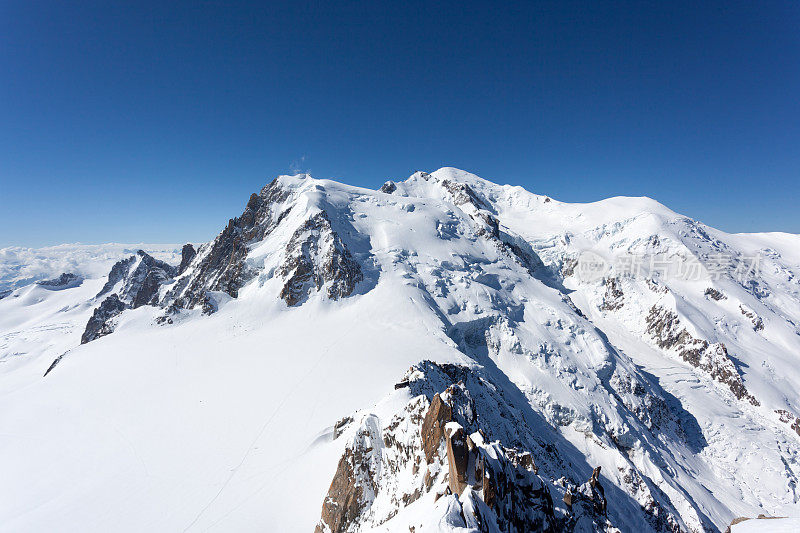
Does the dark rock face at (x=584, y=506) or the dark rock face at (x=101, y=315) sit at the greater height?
the dark rock face at (x=584, y=506)

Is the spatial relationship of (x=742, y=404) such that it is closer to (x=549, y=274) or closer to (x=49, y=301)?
(x=549, y=274)

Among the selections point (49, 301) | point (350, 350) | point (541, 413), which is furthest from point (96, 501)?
point (49, 301)

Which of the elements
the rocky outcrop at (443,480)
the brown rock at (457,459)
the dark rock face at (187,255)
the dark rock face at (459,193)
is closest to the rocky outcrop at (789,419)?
the rocky outcrop at (443,480)

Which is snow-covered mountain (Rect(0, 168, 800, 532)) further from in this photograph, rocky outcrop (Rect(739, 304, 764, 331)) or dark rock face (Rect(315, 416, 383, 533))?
rocky outcrop (Rect(739, 304, 764, 331))

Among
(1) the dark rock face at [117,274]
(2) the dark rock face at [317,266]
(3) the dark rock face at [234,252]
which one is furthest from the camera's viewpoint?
(1) the dark rock face at [117,274]

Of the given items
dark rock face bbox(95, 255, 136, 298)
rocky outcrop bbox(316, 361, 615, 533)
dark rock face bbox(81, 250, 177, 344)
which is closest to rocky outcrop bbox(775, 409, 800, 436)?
rocky outcrop bbox(316, 361, 615, 533)

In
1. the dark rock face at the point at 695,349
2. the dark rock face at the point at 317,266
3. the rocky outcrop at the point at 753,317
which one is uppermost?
the dark rock face at the point at 317,266

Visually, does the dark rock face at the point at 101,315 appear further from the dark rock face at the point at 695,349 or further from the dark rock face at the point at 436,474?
the dark rock face at the point at 695,349
